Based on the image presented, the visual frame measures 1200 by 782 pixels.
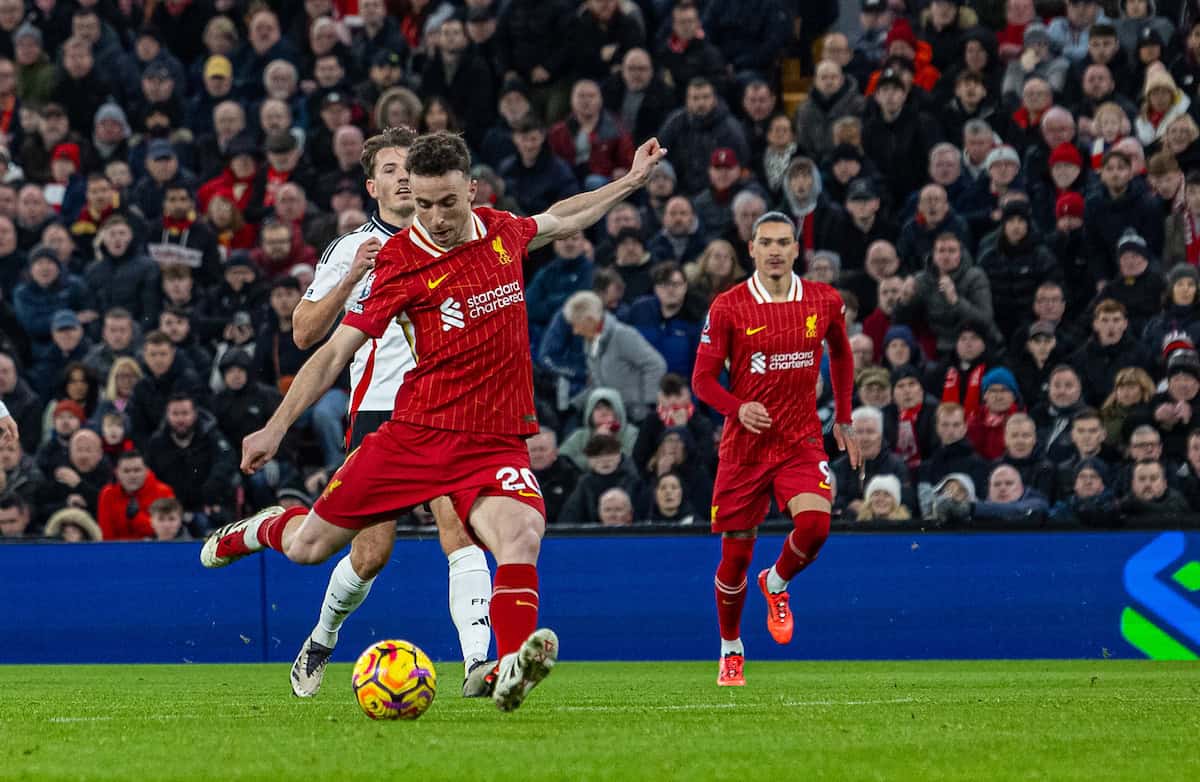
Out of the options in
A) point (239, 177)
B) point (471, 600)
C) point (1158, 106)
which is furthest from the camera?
point (239, 177)

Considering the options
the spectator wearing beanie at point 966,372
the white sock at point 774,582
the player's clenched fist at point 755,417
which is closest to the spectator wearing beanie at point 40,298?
the spectator wearing beanie at point 966,372

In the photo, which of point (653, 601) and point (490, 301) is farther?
point (653, 601)

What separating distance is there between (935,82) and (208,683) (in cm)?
981

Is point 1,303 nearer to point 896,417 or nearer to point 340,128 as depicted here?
point 340,128

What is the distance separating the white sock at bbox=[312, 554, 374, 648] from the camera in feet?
31.9

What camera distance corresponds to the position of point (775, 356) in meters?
Result: 12.1

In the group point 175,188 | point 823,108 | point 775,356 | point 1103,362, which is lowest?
point 1103,362

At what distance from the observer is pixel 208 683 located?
12055mm

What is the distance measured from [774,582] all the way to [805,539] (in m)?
0.72

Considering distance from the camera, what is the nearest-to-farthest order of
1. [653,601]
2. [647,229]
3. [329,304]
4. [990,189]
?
1. [329,304]
2. [653,601]
3. [990,189]
4. [647,229]

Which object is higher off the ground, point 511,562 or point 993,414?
point 511,562

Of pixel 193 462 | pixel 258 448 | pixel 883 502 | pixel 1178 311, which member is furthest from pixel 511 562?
pixel 1178 311

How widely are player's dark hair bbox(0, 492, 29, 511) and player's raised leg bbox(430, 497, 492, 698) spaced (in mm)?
7265

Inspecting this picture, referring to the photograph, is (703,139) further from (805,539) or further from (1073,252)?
(805,539)
